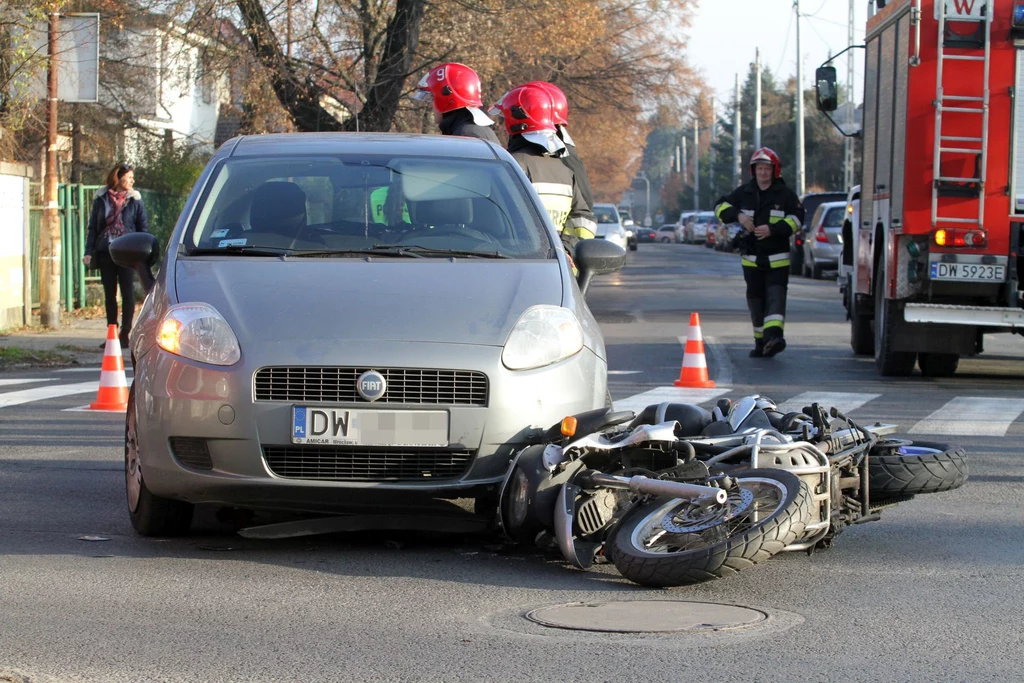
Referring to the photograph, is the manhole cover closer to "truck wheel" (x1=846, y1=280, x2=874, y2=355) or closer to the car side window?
"truck wheel" (x1=846, y1=280, x2=874, y2=355)

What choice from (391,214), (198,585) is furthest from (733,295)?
(198,585)

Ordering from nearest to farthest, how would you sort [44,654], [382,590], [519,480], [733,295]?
[44,654]
[382,590]
[519,480]
[733,295]

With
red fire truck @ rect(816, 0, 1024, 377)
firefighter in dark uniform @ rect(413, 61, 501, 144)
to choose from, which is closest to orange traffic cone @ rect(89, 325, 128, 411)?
firefighter in dark uniform @ rect(413, 61, 501, 144)

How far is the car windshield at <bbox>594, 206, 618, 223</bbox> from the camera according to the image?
40.8m

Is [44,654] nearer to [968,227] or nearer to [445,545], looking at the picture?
[445,545]

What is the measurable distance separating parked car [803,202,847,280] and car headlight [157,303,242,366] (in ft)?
96.3

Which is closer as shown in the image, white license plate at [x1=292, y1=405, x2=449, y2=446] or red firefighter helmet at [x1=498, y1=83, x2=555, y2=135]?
white license plate at [x1=292, y1=405, x2=449, y2=446]

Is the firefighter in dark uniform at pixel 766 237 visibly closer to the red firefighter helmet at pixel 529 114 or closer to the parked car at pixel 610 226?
the red firefighter helmet at pixel 529 114

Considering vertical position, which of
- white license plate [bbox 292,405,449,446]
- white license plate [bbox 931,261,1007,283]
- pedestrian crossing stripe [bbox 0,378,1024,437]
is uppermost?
white license plate [bbox 931,261,1007,283]

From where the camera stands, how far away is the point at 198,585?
→ 5.29 metres

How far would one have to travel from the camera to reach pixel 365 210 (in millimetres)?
6691

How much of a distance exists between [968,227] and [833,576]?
7268 mm

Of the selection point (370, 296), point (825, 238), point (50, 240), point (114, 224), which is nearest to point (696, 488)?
point (370, 296)

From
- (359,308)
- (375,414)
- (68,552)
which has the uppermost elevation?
(359,308)
